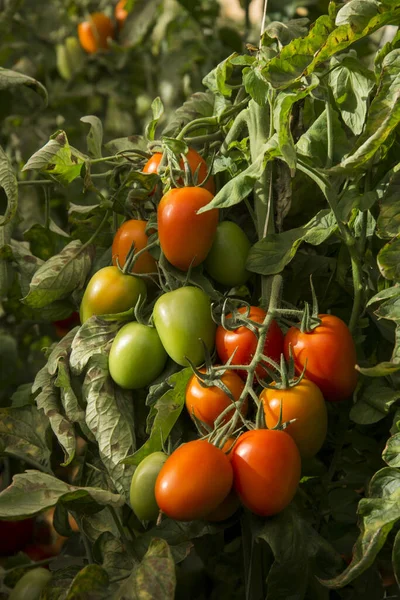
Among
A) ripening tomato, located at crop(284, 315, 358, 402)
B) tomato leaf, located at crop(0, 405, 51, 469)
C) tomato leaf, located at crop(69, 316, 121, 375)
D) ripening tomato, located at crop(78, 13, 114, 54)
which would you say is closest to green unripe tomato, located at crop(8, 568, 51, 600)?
Answer: tomato leaf, located at crop(0, 405, 51, 469)

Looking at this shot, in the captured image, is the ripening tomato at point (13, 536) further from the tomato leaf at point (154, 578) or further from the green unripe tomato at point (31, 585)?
the tomato leaf at point (154, 578)

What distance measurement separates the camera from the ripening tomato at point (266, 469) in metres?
0.54

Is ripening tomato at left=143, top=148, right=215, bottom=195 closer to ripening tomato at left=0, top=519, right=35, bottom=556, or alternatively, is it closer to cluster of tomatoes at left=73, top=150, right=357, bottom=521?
cluster of tomatoes at left=73, top=150, right=357, bottom=521

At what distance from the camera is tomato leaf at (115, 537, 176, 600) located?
55 centimetres

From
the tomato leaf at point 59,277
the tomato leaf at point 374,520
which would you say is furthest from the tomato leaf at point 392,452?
the tomato leaf at point 59,277

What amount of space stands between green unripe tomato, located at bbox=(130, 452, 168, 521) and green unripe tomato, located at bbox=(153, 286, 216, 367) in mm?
83

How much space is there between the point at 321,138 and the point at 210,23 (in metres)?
1.05

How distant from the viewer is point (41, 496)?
1.91 ft

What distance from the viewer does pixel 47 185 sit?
31.0 inches

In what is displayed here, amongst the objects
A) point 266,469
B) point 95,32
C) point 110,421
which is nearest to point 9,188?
point 110,421

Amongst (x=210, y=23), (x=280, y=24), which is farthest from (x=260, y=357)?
(x=210, y=23)

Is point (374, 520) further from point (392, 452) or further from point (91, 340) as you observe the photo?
point (91, 340)

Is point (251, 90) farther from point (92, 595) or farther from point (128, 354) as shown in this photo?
point (92, 595)

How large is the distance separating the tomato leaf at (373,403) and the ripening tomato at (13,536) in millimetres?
530
